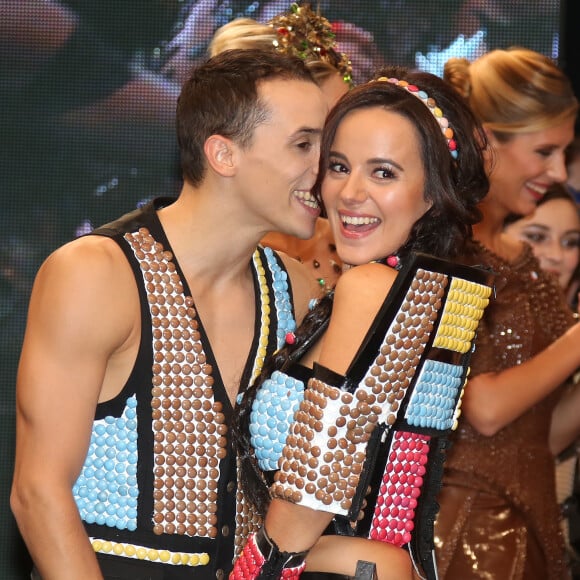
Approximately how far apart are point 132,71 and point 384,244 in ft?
7.26

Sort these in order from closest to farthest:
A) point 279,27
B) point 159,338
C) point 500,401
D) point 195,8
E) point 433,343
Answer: point 433,343, point 159,338, point 500,401, point 279,27, point 195,8

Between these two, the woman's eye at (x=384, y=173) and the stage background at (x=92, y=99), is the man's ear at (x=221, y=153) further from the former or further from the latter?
the stage background at (x=92, y=99)

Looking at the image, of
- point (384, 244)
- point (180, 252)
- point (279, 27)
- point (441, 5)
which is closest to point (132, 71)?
point (279, 27)

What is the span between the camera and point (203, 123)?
2855mm

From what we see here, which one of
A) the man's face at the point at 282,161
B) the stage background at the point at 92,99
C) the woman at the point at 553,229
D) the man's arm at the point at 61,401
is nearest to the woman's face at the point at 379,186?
the man's face at the point at 282,161

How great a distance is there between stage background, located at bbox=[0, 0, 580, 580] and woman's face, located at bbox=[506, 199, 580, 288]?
27.9 inches

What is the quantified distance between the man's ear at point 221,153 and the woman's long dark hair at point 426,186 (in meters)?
0.29

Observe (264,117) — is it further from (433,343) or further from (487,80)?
(487,80)

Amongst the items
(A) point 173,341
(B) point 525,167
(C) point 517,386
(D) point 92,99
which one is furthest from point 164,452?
(D) point 92,99

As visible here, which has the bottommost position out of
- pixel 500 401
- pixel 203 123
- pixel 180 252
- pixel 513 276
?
pixel 500 401

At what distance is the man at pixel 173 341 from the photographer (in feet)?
7.85

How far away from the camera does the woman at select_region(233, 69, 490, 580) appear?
2.26m

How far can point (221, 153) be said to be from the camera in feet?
9.20

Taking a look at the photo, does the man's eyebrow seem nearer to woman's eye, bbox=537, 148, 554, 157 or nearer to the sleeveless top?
the sleeveless top
